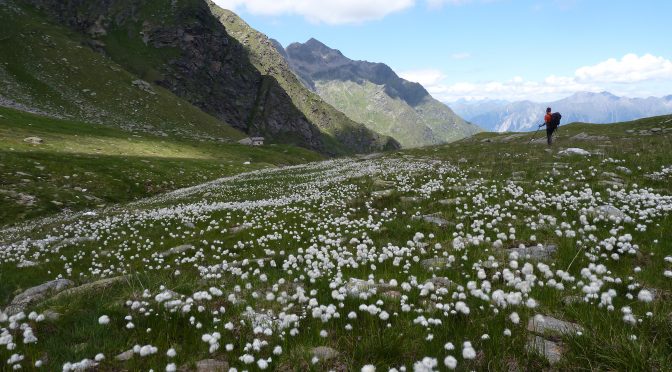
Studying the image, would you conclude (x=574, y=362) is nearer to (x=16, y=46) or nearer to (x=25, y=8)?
(x=16, y=46)

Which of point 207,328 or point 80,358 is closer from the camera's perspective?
point 80,358

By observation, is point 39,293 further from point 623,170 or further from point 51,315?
point 623,170

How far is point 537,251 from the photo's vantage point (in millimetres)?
8320

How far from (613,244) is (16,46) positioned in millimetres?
153905

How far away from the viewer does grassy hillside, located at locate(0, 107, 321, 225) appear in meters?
30.0

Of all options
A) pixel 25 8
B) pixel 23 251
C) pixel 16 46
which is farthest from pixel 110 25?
pixel 23 251

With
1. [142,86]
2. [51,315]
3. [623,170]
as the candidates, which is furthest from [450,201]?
[142,86]

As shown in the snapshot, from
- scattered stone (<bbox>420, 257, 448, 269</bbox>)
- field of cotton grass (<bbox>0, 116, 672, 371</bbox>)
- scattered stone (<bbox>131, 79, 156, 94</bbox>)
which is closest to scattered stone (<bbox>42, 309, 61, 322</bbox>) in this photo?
field of cotton grass (<bbox>0, 116, 672, 371</bbox>)

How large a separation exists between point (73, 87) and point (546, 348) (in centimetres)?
13635

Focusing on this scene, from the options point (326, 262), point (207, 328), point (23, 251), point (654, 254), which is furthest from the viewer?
point (23, 251)

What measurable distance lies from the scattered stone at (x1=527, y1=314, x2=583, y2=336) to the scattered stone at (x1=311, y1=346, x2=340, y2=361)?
2616mm

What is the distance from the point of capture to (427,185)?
18.9 m

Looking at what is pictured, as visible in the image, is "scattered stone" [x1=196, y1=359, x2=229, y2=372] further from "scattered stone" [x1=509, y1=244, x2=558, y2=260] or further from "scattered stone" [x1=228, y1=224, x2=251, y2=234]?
"scattered stone" [x1=228, y1=224, x2=251, y2=234]

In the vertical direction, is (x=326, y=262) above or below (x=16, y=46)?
below
